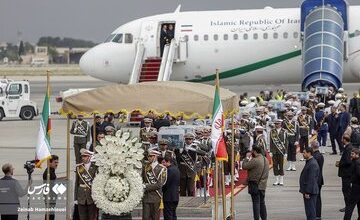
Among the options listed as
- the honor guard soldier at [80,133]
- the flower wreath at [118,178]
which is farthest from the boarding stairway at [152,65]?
the flower wreath at [118,178]

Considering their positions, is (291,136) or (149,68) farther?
(149,68)

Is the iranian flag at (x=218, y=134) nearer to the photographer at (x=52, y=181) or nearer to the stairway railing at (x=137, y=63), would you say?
the photographer at (x=52, y=181)

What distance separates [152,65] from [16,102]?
574cm

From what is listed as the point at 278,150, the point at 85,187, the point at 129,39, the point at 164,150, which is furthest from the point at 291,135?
the point at 129,39

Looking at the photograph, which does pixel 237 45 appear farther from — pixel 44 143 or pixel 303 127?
pixel 44 143

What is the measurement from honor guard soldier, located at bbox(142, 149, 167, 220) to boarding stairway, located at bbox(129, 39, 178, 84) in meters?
24.6

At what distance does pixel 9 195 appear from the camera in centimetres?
1902

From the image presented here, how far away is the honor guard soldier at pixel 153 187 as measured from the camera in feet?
64.1

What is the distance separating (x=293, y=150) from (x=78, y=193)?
10.6 metres

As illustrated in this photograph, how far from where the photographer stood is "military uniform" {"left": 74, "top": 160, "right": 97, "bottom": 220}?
19359 millimetres

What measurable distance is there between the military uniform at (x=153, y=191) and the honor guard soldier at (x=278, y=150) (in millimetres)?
7515

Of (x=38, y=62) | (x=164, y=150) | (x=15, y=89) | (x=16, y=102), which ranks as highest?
(x=38, y=62)

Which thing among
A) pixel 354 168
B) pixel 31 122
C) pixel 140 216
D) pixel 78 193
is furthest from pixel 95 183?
pixel 31 122

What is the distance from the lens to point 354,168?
20.9m
